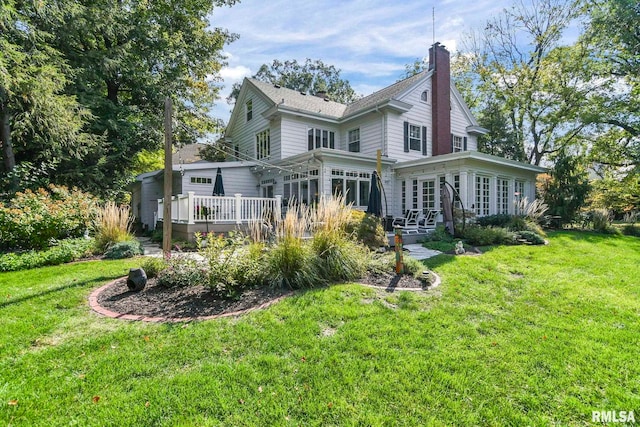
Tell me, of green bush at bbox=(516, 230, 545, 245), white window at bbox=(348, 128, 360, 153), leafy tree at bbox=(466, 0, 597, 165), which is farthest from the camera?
leafy tree at bbox=(466, 0, 597, 165)

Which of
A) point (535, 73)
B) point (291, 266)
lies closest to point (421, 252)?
point (291, 266)

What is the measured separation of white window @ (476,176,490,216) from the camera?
12438 millimetres

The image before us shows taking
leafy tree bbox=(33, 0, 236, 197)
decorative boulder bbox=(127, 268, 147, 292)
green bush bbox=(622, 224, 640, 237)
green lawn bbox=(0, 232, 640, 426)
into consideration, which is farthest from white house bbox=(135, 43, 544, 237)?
green lawn bbox=(0, 232, 640, 426)

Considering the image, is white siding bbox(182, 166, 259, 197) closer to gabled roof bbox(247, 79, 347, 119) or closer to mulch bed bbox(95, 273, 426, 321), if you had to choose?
gabled roof bbox(247, 79, 347, 119)

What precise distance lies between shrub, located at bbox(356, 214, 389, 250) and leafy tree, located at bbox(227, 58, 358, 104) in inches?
964

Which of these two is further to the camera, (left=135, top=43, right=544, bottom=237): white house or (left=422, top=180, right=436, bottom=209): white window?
(left=422, top=180, right=436, bottom=209): white window

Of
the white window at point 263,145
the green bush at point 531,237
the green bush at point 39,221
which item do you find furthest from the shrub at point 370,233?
the white window at point 263,145

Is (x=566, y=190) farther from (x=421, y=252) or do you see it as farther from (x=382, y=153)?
(x=421, y=252)

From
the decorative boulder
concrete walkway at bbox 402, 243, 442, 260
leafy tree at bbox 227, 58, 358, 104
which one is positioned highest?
leafy tree at bbox 227, 58, 358, 104

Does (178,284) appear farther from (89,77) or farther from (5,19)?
(89,77)

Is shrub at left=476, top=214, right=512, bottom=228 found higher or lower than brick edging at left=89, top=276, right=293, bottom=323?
higher

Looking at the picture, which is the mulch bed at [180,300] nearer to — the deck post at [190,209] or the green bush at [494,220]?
the deck post at [190,209]

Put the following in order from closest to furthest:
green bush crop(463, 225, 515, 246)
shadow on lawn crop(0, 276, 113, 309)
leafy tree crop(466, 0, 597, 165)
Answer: shadow on lawn crop(0, 276, 113, 309) < green bush crop(463, 225, 515, 246) < leafy tree crop(466, 0, 597, 165)

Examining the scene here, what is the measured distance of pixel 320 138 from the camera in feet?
48.2
